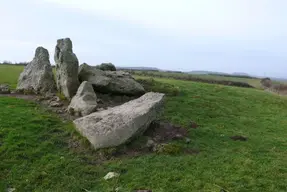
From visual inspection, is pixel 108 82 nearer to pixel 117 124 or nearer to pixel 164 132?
pixel 164 132

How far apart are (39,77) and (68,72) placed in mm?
4358

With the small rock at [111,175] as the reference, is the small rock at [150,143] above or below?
above

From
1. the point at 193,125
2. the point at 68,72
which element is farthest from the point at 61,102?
the point at 193,125

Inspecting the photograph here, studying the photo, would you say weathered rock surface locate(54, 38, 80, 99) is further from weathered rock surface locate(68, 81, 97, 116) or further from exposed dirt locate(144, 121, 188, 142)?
exposed dirt locate(144, 121, 188, 142)

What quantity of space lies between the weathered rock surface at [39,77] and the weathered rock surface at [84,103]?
17.2 feet

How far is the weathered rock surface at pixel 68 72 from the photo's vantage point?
19.7 m

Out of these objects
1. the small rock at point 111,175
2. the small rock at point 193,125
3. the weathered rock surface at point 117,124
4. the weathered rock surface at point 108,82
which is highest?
the weathered rock surface at point 108,82

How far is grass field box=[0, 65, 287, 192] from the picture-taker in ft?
34.4

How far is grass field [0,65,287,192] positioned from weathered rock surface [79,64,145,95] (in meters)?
4.11

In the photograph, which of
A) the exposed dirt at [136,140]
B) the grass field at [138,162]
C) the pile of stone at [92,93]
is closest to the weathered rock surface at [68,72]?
the pile of stone at [92,93]

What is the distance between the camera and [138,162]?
12.1 meters

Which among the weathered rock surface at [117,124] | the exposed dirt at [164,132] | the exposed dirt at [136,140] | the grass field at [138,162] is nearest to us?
the grass field at [138,162]

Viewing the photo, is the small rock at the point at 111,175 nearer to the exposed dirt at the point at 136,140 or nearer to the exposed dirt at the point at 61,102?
the exposed dirt at the point at 136,140

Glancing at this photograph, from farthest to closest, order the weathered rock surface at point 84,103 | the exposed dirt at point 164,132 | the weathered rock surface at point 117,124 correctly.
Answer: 1. the weathered rock surface at point 84,103
2. the exposed dirt at point 164,132
3. the weathered rock surface at point 117,124
